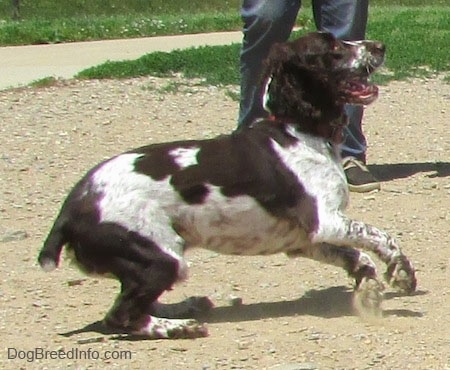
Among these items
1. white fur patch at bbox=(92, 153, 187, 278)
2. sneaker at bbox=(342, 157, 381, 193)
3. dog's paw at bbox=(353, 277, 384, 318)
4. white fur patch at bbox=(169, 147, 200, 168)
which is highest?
white fur patch at bbox=(169, 147, 200, 168)

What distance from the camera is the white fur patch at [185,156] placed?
4840 millimetres

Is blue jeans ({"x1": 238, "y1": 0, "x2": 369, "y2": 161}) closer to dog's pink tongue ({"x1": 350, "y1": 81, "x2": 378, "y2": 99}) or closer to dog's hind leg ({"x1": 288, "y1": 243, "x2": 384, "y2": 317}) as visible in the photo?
dog's pink tongue ({"x1": 350, "y1": 81, "x2": 378, "y2": 99})

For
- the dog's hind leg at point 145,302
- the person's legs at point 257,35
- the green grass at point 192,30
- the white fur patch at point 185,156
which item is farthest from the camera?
the green grass at point 192,30

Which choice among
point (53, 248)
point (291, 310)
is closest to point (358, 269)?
point (291, 310)

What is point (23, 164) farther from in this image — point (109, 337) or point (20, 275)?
point (109, 337)

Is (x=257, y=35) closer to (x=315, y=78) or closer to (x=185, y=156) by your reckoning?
(x=315, y=78)

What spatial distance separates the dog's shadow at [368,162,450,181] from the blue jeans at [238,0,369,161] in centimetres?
51

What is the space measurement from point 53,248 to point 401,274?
139cm

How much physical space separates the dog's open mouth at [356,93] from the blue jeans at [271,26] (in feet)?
5.53

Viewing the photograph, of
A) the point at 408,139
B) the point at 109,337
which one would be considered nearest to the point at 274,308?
the point at 109,337

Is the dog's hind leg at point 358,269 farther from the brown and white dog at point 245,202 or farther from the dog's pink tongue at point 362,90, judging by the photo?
the dog's pink tongue at point 362,90

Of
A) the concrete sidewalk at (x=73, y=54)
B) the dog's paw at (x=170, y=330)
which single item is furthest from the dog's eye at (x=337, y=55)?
the concrete sidewalk at (x=73, y=54)

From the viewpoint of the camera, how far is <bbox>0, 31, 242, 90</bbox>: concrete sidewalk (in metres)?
12.5

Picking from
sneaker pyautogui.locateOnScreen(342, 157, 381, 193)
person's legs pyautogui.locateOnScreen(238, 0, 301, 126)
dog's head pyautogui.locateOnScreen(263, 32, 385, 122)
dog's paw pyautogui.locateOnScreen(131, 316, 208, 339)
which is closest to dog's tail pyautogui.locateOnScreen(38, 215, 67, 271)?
dog's paw pyautogui.locateOnScreen(131, 316, 208, 339)
